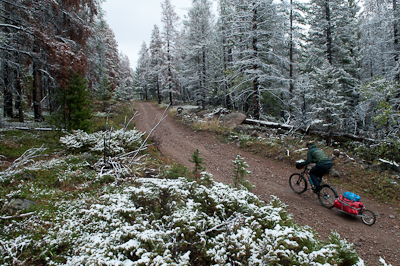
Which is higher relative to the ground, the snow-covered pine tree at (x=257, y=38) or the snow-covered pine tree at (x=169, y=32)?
the snow-covered pine tree at (x=169, y=32)

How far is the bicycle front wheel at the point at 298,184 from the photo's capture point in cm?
707

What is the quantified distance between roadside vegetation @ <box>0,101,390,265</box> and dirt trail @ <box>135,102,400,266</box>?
1811mm

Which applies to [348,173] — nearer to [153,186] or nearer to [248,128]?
A: [248,128]

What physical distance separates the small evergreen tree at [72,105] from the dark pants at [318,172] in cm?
910

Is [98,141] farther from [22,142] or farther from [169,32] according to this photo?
[169,32]

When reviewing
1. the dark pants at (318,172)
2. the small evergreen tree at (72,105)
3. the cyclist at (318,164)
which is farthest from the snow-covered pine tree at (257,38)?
the small evergreen tree at (72,105)

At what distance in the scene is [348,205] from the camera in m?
5.68

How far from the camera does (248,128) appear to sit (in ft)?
44.2

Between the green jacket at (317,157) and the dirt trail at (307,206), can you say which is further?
the green jacket at (317,157)

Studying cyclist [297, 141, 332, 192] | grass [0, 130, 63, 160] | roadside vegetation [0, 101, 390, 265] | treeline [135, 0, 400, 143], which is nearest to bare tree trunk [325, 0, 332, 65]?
treeline [135, 0, 400, 143]

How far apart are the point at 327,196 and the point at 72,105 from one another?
32.2ft

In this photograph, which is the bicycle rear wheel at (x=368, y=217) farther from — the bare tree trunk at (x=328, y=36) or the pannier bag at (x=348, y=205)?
the bare tree trunk at (x=328, y=36)

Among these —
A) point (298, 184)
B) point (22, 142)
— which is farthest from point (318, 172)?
point (22, 142)

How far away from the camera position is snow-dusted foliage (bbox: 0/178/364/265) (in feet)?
9.04
